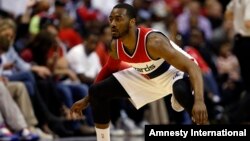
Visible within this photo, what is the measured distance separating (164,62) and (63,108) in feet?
11.8

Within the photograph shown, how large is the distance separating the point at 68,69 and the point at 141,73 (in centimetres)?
370

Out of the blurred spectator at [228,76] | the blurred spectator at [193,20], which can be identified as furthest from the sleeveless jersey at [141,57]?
the blurred spectator at [193,20]

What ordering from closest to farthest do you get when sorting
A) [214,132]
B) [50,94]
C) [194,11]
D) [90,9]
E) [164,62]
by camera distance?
[214,132]
[164,62]
[50,94]
[90,9]
[194,11]

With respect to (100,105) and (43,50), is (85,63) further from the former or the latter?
(100,105)

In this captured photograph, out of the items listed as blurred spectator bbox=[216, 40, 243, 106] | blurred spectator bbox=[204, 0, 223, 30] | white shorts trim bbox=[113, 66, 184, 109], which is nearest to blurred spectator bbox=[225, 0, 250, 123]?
blurred spectator bbox=[216, 40, 243, 106]

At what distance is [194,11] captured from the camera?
15094 mm

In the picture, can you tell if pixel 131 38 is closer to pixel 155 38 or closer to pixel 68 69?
pixel 155 38

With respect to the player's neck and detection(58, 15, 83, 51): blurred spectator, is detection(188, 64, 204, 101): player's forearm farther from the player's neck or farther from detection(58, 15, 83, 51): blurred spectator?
detection(58, 15, 83, 51): blurred spectator

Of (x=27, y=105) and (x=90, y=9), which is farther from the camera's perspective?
(x=90, y=9)

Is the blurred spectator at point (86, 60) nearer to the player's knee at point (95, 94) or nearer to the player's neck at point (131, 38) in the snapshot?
the player's knee at point (95, 94)

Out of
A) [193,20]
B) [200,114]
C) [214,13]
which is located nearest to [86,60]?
[193,20]

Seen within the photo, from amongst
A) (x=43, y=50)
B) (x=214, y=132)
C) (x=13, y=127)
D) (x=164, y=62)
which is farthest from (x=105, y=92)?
(x=43, y=50)

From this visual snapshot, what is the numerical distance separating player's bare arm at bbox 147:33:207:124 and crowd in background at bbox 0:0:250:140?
295 cm

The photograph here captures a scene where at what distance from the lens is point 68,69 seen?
1127 cm
